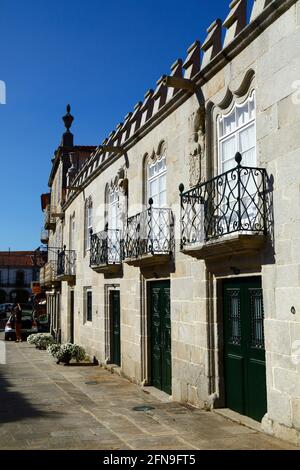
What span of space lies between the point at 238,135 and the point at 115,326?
23.2 feet

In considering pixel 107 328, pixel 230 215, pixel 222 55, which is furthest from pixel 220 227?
pixel 107 328

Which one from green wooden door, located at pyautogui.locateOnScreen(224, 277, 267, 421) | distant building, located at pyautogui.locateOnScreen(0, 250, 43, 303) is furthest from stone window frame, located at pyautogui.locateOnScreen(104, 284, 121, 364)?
distant building, located at pyautogui.locateOnScreen(0, 250, 43, 303)

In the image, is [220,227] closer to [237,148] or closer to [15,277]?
[237,148]

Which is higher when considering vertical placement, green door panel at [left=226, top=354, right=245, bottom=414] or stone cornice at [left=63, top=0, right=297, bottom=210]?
stone cornice at [left=63, top=0, right=297, bottom=210]

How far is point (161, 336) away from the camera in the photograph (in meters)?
9.91

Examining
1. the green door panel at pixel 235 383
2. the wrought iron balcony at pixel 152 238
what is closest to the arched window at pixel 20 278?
the wrought iron balcony at pixel 152 238

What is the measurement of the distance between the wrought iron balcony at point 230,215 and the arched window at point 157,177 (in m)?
1.39

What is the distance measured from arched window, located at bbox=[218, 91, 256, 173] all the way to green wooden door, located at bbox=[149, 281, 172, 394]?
2924mm

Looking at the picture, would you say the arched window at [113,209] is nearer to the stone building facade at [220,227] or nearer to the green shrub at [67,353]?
the stone building facade at [220,227]

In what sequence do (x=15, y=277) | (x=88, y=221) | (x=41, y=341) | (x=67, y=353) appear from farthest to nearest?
(x=15, y=277) → (x=41, y=341) → (x=88, y=221) → (x=67, y=353)

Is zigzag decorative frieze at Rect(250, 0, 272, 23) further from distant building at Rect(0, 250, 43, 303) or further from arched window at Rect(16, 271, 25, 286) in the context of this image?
arched window at Rect(16, 271, 25, 286)

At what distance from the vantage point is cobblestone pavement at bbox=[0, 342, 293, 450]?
237 inches

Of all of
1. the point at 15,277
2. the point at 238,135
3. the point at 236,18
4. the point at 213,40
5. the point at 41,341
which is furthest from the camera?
the point at 15,277
